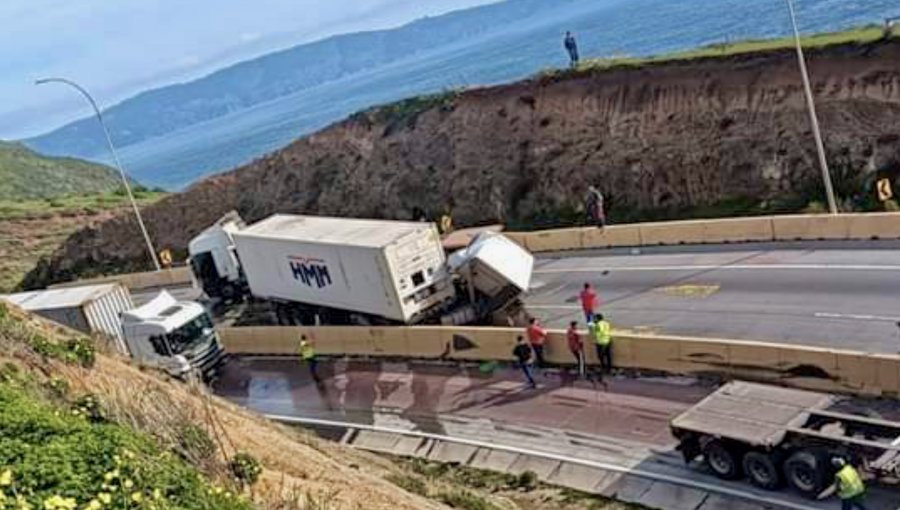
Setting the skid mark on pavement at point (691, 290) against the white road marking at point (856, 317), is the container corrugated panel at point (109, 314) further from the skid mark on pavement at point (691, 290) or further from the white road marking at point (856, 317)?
the white road marking at point (856, 317)

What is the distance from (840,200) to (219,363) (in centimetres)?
2190

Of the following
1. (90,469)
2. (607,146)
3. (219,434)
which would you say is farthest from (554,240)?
(90,469)

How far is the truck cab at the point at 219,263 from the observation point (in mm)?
42906

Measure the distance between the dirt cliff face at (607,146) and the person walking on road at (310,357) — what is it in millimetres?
14840

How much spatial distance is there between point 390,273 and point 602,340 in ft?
26.5

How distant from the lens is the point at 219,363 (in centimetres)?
3475

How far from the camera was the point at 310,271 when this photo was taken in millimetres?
34562

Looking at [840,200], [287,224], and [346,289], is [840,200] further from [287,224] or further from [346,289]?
[287,224]

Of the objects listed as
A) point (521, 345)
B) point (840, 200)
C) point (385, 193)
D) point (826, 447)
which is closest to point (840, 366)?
point (826, 447)

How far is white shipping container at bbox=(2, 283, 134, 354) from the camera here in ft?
111

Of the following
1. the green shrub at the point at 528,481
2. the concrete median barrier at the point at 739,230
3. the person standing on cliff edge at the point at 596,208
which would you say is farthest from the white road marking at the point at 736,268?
the green shrub at the point at 528,481

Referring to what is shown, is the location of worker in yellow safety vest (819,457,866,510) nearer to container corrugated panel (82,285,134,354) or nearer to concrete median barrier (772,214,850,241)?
concrete median barrier (772,214,850,241)

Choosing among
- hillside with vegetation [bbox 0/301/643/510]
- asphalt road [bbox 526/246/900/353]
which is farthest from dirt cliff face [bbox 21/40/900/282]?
hillside with vegetation [bbox 0/301/643/510]

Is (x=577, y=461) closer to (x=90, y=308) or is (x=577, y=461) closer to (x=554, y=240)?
(x=554, y=240)
